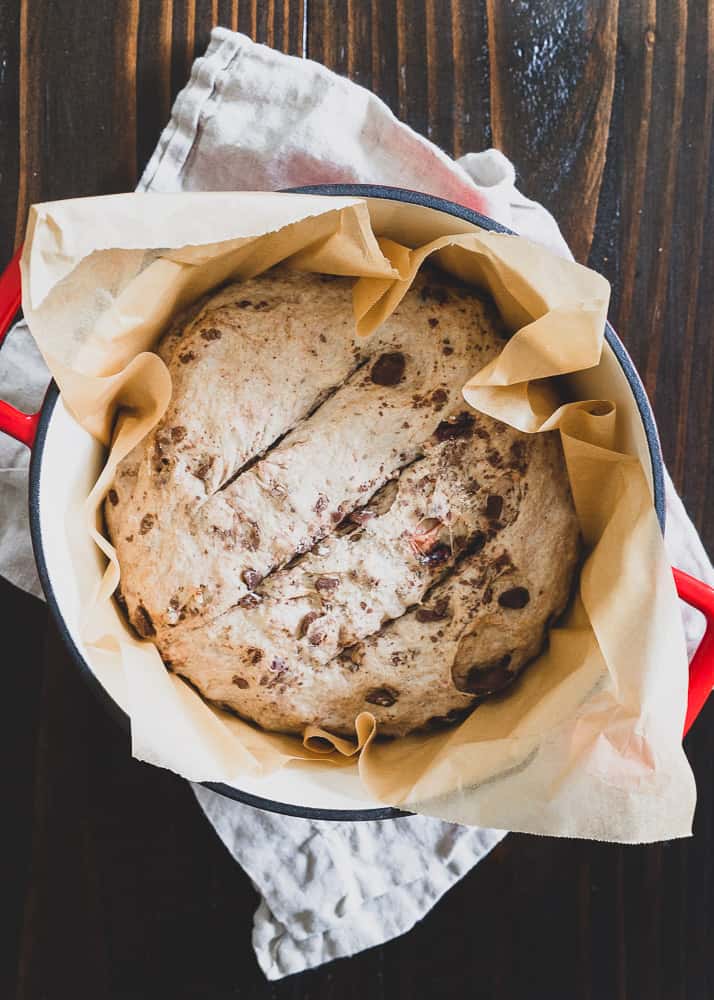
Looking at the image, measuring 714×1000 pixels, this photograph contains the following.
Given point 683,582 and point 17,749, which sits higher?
point 683,582

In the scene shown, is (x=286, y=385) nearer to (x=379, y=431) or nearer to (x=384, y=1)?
(x=379, y=431)

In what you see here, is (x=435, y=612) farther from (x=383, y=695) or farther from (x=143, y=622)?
(x=143, y=622)

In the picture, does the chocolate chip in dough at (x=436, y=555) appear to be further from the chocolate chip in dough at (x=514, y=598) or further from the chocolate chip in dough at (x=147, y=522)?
the chocolate chip in dough at (x=147, y=522)

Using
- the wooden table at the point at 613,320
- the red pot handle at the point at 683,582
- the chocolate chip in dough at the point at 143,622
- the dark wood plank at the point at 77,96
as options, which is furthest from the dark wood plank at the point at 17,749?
the dark wood plank at the point at 77,96

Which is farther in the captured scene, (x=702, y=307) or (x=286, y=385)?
(x=702, y=307)

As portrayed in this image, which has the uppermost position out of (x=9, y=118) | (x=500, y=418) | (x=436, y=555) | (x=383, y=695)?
(x=9, y=118)

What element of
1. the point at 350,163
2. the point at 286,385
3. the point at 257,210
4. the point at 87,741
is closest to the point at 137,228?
the point at 257,210

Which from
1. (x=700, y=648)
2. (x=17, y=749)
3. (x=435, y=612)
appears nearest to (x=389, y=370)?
(x=435, y=612)
